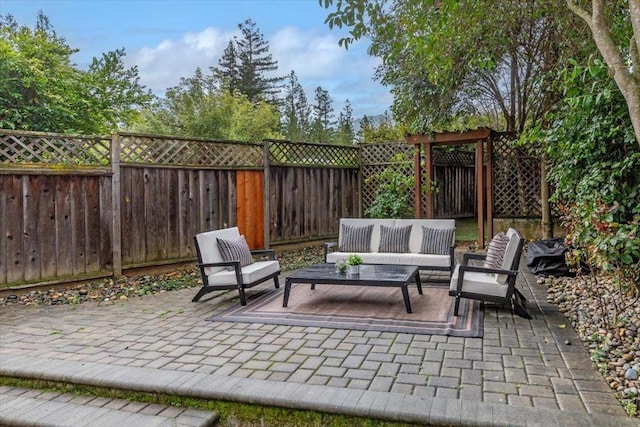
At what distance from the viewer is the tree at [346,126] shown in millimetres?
16302

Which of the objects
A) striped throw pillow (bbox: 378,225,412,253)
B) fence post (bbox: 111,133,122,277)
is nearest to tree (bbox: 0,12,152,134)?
fence post (bbox: 111,133,122,277)

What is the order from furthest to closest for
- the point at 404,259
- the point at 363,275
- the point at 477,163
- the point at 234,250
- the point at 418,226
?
1. the point at 477,163
2. the point at 418,226
3. the point at 404,259
4. the point at 234,250
5. the point at 363,275

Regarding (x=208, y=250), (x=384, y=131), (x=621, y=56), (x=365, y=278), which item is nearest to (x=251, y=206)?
(x=208, y=250)

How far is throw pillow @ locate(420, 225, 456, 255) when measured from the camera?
5.76 metres

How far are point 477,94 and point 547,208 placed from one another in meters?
2.76

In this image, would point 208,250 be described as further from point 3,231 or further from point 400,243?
point 400,243

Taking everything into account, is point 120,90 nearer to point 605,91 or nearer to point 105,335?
point 105,335

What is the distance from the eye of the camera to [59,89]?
8.09 meters

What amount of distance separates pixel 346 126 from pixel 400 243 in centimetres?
1182

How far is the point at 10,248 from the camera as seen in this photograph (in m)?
5.05

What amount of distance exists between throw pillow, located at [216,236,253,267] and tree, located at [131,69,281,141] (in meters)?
6.70

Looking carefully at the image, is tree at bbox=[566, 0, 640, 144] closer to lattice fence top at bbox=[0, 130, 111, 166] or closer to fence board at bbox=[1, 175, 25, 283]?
lattice fence top at bbox=[0, 130, 111, 166]

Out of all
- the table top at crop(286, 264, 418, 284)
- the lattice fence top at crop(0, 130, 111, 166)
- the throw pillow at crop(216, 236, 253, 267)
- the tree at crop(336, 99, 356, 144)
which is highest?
the tree at crop(336, 99, 356, 144)

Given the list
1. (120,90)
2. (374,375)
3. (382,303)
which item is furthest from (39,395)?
(120,90)
